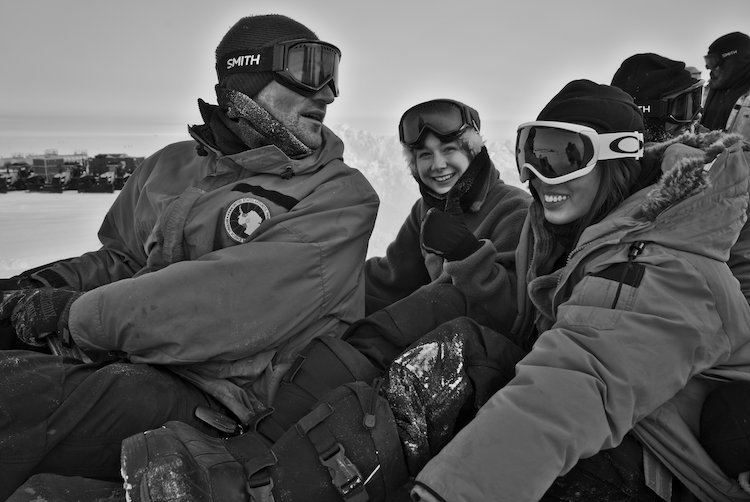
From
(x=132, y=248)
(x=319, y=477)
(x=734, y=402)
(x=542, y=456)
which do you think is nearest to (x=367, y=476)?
(x=319, y=477)

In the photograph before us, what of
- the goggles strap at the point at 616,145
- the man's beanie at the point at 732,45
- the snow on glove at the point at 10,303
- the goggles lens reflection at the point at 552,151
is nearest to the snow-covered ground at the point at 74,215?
the snow on glove at the point at 10,303

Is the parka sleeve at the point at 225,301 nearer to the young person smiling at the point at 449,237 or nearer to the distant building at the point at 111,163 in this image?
the young person smiling at the point at 449,237

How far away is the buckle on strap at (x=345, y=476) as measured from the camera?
1.54m

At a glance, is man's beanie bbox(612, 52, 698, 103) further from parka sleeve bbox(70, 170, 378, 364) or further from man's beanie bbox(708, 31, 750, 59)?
man's beanie bbox(708, 31, 750, 59)

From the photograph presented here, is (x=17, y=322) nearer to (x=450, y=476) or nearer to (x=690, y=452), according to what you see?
(x=450, y=476)

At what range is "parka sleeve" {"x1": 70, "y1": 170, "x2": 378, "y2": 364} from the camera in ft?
6.02

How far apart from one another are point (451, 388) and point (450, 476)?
385 millimetres

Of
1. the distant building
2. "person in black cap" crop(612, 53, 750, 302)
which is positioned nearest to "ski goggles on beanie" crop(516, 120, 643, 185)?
"person in black cap" crop(612, 53, 750, 302)

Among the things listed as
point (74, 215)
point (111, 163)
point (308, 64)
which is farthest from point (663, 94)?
point (111, 163)

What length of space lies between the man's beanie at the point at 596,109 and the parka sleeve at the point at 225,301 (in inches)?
33.0

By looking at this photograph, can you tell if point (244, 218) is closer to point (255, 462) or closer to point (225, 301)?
point (225, 301)

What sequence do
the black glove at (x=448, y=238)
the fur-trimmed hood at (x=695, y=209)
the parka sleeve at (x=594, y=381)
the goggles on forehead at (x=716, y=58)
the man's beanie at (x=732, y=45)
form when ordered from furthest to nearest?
the goggles on forehead at (x=716, y=58), the man's beanie at (x=732, y=45), the black glove at (x=448, y=238), the fur-trimmed hood at (x=695, y=209), the parka sleeve at (x=594, y=381)

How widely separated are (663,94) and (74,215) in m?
5.59

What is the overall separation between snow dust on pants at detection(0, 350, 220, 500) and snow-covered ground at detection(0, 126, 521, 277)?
3.35 meters
